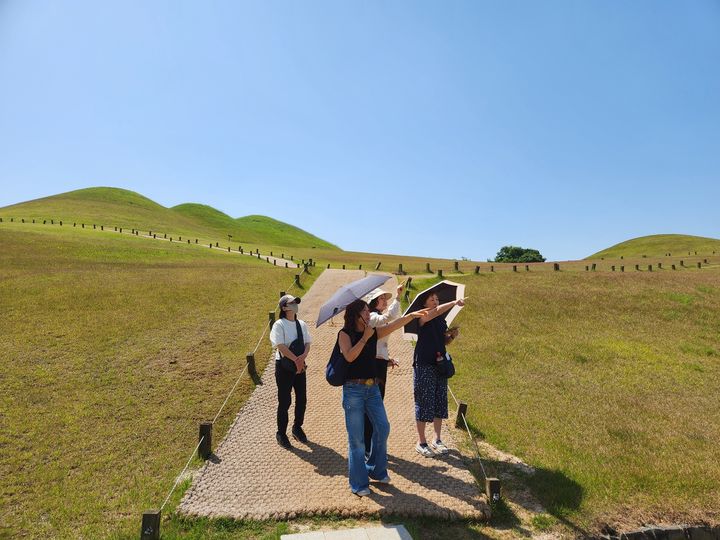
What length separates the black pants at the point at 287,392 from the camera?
7445 mm

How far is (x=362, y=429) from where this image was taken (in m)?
5.92

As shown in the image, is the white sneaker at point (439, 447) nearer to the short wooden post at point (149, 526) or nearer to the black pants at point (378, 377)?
the black pants at point (378, 377)

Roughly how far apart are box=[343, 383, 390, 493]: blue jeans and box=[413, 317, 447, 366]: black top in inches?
56.2

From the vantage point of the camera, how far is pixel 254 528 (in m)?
5.69

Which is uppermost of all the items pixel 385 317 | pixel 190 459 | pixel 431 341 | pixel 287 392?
pixel 385 317

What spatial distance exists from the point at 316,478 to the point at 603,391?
9076 millimetres

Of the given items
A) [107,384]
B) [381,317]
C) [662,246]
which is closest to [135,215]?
[107,384]

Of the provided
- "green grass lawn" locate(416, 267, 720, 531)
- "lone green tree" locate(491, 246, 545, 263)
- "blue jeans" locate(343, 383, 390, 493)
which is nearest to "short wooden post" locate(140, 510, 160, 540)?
"blue jeans" locate(343, 383, 390, 493)

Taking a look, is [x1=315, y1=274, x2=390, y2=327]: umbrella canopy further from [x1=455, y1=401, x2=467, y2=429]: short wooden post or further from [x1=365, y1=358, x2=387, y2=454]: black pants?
[x1=455, y1=401, x2=467, y2=429]: short wooden post

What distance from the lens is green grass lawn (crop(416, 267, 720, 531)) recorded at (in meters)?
7.00

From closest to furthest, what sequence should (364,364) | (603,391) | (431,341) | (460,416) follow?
(364,364) < (431,341) < (460,416) < (603,391)

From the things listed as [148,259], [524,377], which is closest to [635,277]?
[524,377]

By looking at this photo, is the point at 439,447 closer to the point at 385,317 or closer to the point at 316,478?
the point at 316,478

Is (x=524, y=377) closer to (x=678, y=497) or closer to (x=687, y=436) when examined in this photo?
(x=687, y=436)
